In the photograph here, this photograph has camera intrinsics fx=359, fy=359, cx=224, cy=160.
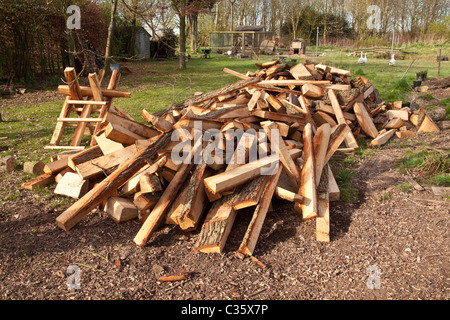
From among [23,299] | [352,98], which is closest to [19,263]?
[23,299]

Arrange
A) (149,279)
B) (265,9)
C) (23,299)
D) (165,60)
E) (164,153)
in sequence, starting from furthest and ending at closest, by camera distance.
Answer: (265,9) → (165,60) → (164,153) → (149,279) → (23,299)

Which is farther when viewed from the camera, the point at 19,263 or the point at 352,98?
the point at 352,98

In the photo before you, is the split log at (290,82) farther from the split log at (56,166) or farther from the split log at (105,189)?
the split log at (56,166)

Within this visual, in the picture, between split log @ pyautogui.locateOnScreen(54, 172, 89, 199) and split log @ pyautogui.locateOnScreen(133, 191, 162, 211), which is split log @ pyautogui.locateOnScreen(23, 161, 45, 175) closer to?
split log @ pyautogui.locateOnScreen(54, 172, 89, 199)

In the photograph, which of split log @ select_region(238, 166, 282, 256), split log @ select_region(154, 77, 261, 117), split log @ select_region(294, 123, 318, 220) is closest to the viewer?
split log @ select_region(238, 166, 282, 256)

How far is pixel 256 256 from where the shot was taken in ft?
10.1

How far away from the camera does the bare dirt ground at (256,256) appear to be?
2.64m

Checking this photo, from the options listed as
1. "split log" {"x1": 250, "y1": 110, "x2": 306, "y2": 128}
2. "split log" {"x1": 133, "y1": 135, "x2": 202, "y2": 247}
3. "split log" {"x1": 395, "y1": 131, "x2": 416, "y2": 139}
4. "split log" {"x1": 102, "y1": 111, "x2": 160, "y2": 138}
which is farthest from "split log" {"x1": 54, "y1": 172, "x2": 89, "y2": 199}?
"split log" {"x1": 395, "y1": 131, "x2": 416, "y2": 139}

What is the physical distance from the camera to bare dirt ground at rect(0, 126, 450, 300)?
2639 millimetres

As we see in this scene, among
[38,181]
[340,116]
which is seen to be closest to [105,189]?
[38,181]

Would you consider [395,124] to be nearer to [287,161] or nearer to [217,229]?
[287,161]
